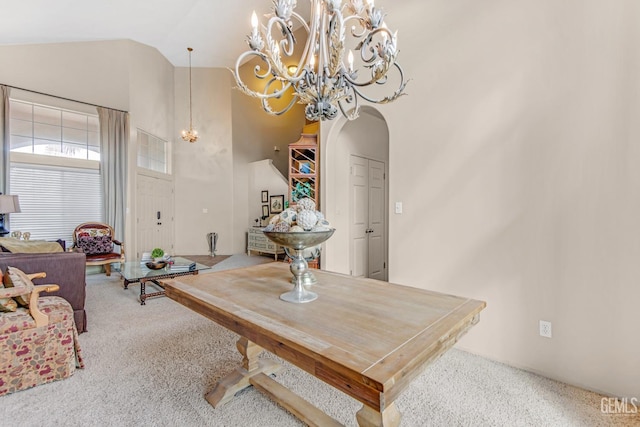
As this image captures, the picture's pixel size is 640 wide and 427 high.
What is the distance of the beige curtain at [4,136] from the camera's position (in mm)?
4270

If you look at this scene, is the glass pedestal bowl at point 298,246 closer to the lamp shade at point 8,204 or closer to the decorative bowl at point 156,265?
the decorative bowl at point 156,265

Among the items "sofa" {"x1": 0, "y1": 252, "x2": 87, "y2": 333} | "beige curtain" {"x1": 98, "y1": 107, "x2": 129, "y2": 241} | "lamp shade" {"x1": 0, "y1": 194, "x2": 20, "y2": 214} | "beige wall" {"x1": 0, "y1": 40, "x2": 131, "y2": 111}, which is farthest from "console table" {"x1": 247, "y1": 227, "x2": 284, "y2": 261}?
"sofa" {"x1": 0, "y1": 252, "x2": 87, "y2": 333}

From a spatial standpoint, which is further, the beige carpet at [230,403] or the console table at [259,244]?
the console table at [259,244]

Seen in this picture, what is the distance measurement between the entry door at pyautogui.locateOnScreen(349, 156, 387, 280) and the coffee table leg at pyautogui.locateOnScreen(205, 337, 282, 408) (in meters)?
2.36

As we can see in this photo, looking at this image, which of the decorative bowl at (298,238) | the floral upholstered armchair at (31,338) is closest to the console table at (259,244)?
the floral upholstered armchair at (31,338)

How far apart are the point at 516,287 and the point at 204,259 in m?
6.14

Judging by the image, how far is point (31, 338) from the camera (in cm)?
192

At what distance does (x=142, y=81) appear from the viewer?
5820 mm

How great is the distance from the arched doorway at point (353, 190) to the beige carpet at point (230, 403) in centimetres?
186

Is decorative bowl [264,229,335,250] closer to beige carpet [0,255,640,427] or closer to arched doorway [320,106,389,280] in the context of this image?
beige carpet [0,255,640,427]

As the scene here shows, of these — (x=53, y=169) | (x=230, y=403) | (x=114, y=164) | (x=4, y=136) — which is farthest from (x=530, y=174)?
(x=53, y=169)

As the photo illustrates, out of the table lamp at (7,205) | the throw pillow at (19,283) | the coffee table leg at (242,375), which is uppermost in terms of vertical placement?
the table lamp at (7,205)

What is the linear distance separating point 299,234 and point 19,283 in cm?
204

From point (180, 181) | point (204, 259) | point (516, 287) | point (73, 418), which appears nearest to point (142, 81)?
point (180, 181)
